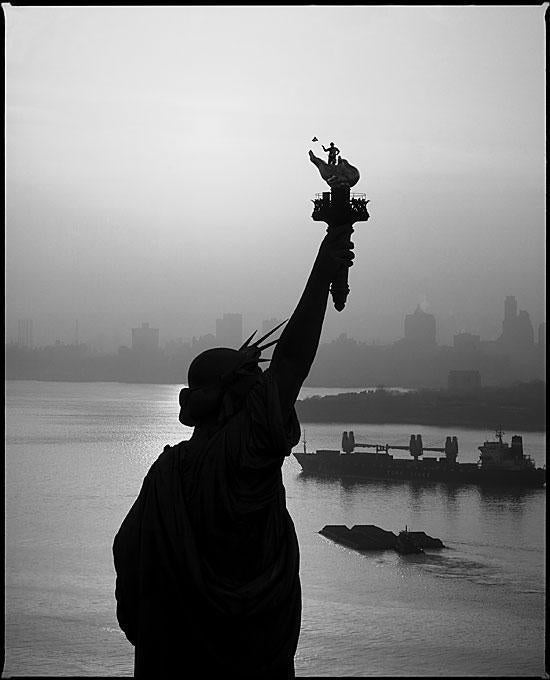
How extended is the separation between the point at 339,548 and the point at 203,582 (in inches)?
167

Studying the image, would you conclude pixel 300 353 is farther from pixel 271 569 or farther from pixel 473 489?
pixel 473 489

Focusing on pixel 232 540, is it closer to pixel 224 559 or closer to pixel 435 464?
pixel 224 559

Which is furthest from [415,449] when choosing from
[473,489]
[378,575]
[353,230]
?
[353,230]

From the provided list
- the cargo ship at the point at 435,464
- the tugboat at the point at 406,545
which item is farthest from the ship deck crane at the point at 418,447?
the tugboat at the point at 406,545

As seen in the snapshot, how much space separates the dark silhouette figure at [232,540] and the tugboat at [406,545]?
14.0ft

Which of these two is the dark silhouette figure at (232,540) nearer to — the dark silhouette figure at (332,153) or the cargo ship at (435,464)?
the dark silhouette figure at (332,153)

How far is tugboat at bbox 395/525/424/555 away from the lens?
5355mm

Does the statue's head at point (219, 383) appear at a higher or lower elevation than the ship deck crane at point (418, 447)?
higher

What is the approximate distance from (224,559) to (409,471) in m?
4.17

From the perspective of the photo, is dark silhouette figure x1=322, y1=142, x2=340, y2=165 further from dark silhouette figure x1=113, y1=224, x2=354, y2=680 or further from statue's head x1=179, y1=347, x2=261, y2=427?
statue's head x1=179, y1=347, x2=261, y2=427

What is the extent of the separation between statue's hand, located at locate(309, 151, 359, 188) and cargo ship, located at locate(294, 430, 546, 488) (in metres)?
3.86

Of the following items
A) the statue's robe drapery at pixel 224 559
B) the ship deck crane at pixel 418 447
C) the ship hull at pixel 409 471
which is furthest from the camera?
the ship deck crane at pixel 418 447

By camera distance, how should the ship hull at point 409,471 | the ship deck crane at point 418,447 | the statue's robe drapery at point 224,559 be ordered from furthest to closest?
the ship deck crane at point 418,447, the ship hull at point 409,471, the statue's robe drapery at point 224,559

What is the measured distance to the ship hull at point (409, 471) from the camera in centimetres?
504
